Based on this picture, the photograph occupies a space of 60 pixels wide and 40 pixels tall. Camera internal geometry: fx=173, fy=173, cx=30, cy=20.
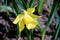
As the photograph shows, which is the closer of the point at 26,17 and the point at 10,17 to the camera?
the point at 26,17

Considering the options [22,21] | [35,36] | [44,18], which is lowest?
[35,36]

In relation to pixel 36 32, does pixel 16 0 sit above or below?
above

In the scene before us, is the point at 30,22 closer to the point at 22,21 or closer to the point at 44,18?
the point at 22,21

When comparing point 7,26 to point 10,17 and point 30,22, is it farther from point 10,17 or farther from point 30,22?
point 30,22

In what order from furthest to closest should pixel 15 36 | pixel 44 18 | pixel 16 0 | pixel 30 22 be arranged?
pixel 44 18
pixel 15 36
pixel 16 0
pixel 30 22

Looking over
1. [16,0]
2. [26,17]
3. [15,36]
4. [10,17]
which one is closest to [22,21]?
[26,17]

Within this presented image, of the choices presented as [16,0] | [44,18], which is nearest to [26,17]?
[16,0]

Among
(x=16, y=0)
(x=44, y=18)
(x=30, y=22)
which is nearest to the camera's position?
(x=30, y=22)

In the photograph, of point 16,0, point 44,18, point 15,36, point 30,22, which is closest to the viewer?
point 30,22

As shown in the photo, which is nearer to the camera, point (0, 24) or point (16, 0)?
point (16, 0)
